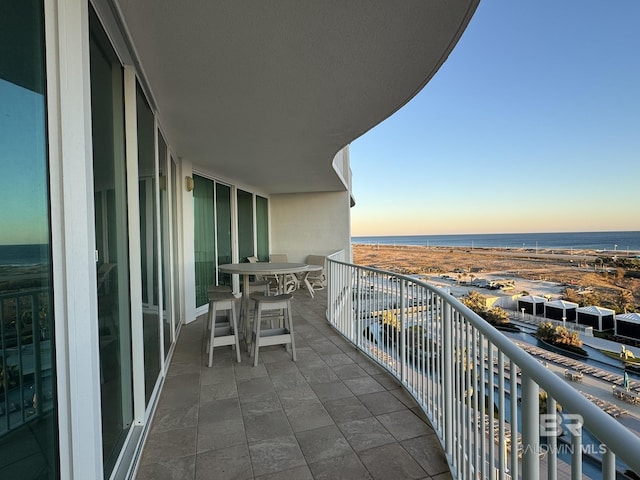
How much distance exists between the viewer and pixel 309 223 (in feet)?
28.8

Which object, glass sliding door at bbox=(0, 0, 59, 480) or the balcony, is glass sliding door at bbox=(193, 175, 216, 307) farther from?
glass sliding door at bbox=(0, 0, 59, 480)

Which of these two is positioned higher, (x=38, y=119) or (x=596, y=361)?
(x=38, y=119)

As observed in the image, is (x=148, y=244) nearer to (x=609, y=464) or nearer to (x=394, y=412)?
(x=394, y=412)

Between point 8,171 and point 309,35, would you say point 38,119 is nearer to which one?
point 8,171

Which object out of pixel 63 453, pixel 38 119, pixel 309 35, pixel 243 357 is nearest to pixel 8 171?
pixel 38 119

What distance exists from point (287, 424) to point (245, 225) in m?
5.65

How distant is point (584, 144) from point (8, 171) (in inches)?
835

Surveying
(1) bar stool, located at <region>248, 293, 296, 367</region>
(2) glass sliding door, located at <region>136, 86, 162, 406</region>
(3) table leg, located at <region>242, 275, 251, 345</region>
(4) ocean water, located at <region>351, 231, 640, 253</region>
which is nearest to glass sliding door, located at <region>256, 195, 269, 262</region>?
(3) table leg, located at <region>242, 275, 251, 345</region>

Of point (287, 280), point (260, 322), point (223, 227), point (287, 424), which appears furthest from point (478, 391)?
point (287, 280)

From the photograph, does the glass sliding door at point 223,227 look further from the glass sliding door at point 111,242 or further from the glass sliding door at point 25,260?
the glass sliding door at point 25,260

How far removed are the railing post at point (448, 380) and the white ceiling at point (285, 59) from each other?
5.31 feet

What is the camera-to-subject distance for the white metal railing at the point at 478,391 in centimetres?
66

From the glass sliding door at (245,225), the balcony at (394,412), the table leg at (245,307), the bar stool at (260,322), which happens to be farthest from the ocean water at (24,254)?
the glass sliding door at (245,225)

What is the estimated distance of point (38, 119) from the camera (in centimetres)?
88
